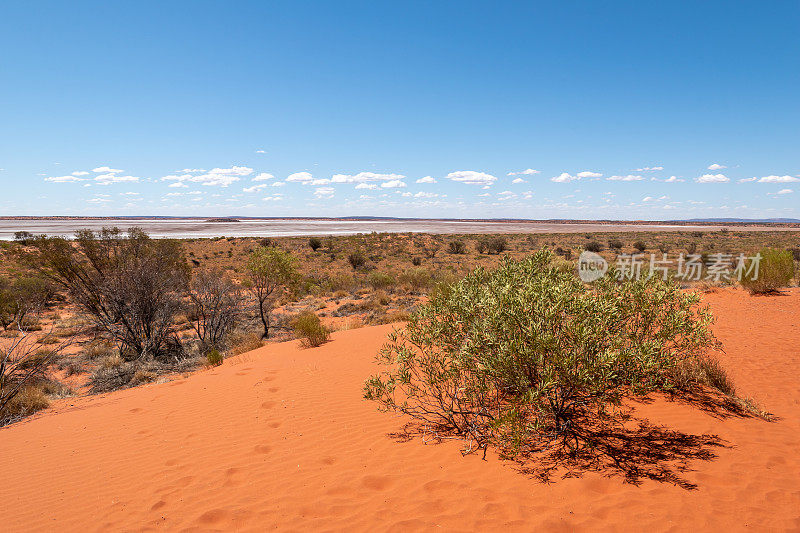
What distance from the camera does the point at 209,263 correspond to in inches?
1319

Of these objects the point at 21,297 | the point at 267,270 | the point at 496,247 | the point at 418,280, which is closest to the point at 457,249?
the point at 496,247

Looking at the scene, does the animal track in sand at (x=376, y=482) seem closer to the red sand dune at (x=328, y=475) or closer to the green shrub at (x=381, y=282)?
the red sand dune at (x=328, y=475)

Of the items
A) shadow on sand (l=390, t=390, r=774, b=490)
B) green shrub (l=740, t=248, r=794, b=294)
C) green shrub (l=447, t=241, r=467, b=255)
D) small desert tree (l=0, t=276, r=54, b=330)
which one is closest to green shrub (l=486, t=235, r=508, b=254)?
green shrub (l=447, t=241, r=467, b=255)

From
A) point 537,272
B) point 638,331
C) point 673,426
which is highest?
point 537,272

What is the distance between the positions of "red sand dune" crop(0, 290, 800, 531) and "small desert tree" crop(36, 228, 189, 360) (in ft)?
14.2

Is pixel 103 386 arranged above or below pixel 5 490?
below

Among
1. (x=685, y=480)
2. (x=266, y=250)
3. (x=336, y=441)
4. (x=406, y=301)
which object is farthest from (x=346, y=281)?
(x=685, y=480)

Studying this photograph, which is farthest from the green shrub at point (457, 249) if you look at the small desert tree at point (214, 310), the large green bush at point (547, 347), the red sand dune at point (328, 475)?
the large green bush at point (547, 347)

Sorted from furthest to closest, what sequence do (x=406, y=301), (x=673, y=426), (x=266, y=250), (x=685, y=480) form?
1. (x=406, y=301)
2. (x=266, y=250)
3. (x=673, y=426)
4. (x=685, y=480)

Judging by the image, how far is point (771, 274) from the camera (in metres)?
12.5

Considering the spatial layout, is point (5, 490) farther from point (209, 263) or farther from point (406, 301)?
point (209, 263)

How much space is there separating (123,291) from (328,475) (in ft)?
34.1

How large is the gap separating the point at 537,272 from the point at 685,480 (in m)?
3.07

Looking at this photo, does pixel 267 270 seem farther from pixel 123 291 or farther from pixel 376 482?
pixel 376 482
